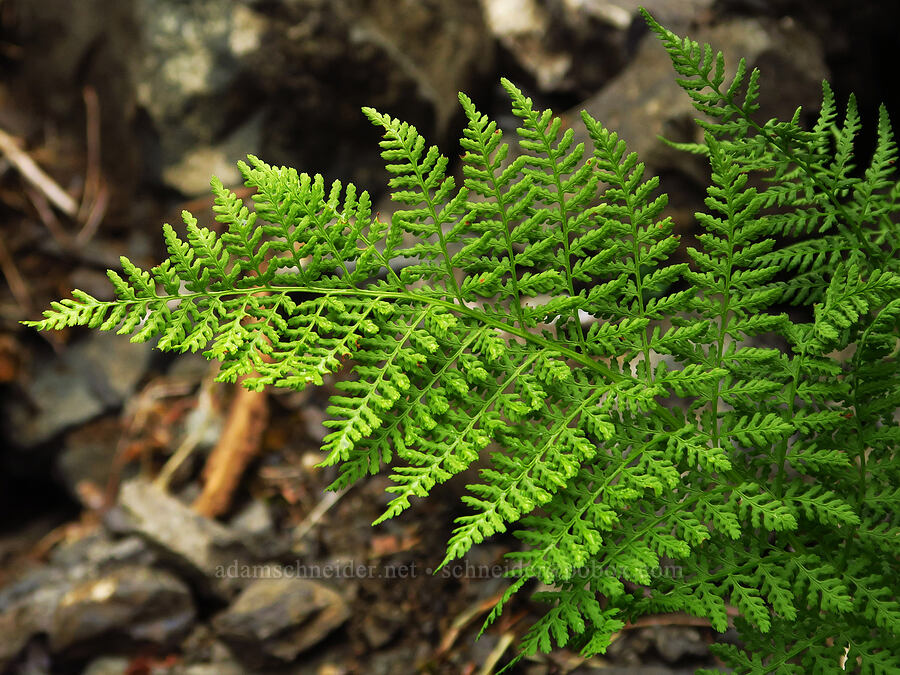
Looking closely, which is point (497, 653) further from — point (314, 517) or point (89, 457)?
point (89, 457)

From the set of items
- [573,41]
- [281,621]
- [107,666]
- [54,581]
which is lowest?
[107,666]

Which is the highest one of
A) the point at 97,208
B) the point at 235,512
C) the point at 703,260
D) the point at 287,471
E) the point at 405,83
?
the point at 405,83

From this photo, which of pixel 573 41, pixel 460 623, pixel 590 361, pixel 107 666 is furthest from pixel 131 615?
pixel 573 41

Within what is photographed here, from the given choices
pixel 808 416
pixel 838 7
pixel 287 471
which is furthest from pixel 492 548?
pixel 838 7

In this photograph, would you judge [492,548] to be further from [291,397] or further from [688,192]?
[688,192]

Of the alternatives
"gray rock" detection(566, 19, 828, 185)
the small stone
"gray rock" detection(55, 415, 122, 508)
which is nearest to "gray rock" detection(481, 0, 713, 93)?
"gray rock" detection(566, 19, 828, 185)

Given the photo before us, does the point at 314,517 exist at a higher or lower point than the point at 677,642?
higher
